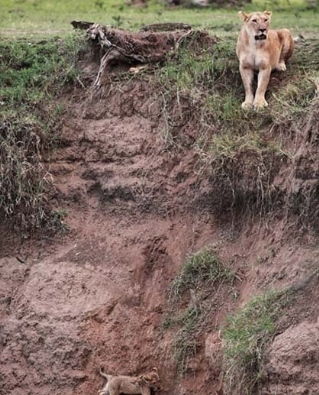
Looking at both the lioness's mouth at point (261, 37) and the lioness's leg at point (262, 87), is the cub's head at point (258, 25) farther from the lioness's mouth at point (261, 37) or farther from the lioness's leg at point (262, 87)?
the lioness's leg at point (262, 87)

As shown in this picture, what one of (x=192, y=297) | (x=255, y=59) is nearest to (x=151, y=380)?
(x=192, y=297)

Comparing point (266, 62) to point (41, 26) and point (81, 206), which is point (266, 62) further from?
point (41, 26)

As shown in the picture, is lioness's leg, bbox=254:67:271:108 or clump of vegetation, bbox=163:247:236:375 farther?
lioness's leg, bbox=254:67:271:108

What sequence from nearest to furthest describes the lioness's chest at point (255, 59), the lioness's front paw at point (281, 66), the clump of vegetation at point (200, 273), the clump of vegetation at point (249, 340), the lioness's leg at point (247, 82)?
1. the clump of vegetation at point (249, 340)
2. the clump of vegetation at point (200, 273)
3. the lioness's leg at point (247, 82)
4. the lioness's chest at point (255, 59)
5. the lioness's front paw at point (281, 66)

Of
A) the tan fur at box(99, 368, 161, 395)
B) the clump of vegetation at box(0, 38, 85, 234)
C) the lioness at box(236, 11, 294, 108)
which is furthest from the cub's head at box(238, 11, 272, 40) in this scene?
the tan fur at box(99, 368, 161, 395)

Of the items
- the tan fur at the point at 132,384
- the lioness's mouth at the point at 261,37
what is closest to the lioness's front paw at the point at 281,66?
Result: the lioness's mouth at the point at 261,37

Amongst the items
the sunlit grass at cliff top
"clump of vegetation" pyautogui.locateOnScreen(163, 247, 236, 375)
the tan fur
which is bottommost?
the tan fur

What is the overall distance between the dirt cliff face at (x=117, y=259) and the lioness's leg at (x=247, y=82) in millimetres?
714

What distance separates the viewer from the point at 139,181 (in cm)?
1494

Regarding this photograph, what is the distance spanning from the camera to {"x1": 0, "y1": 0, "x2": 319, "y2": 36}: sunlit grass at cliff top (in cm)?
1889

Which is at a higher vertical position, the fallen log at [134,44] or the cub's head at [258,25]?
the cub's head at [258,25]

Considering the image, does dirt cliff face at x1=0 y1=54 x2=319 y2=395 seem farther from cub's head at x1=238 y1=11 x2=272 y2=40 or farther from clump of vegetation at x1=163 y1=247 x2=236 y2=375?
cub's head at x1=238 y1=11 x2=272 y2=40

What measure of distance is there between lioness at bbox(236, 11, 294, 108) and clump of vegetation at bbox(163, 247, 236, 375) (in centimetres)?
186

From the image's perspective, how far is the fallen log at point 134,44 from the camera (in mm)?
15719
